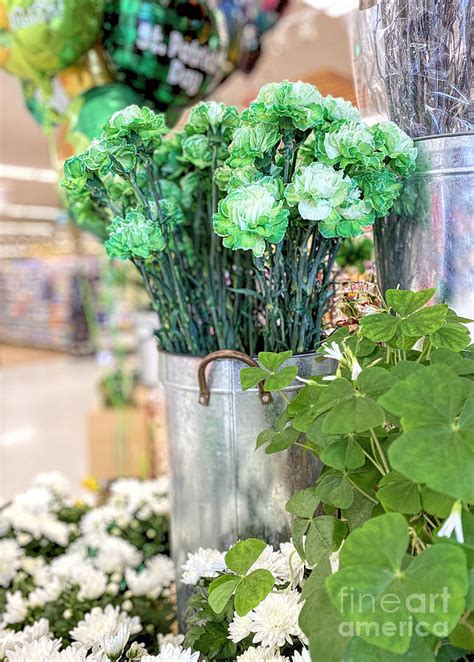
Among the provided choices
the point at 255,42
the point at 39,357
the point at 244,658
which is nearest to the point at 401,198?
the point at 244,658

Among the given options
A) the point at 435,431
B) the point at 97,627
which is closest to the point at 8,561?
the point at 97,627

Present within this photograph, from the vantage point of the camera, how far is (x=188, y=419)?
80 cm

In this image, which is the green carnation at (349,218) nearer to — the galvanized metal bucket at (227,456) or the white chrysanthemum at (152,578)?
the galvanized metal bucket at (227,456)

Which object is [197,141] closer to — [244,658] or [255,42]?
[244,658]

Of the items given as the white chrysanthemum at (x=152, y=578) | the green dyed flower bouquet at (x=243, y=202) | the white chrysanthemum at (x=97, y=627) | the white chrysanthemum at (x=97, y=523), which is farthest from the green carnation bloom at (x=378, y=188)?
the white chrysanthemum at (x=97, y=523)

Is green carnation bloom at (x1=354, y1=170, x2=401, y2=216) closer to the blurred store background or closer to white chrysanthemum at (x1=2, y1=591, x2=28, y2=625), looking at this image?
the blurred store background

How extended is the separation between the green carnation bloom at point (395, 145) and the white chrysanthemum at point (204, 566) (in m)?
0.49

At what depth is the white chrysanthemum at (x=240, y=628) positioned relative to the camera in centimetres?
59

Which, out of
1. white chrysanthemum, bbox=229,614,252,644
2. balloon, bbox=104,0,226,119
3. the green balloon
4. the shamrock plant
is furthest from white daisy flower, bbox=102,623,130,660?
balloon, bbox=104,0,226,119

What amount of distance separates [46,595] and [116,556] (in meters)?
0.14

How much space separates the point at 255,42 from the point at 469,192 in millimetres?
1590

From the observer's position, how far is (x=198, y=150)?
2.41 ft

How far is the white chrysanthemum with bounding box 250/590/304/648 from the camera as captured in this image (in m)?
0.57

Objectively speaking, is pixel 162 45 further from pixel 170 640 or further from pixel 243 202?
pixel 170 640
